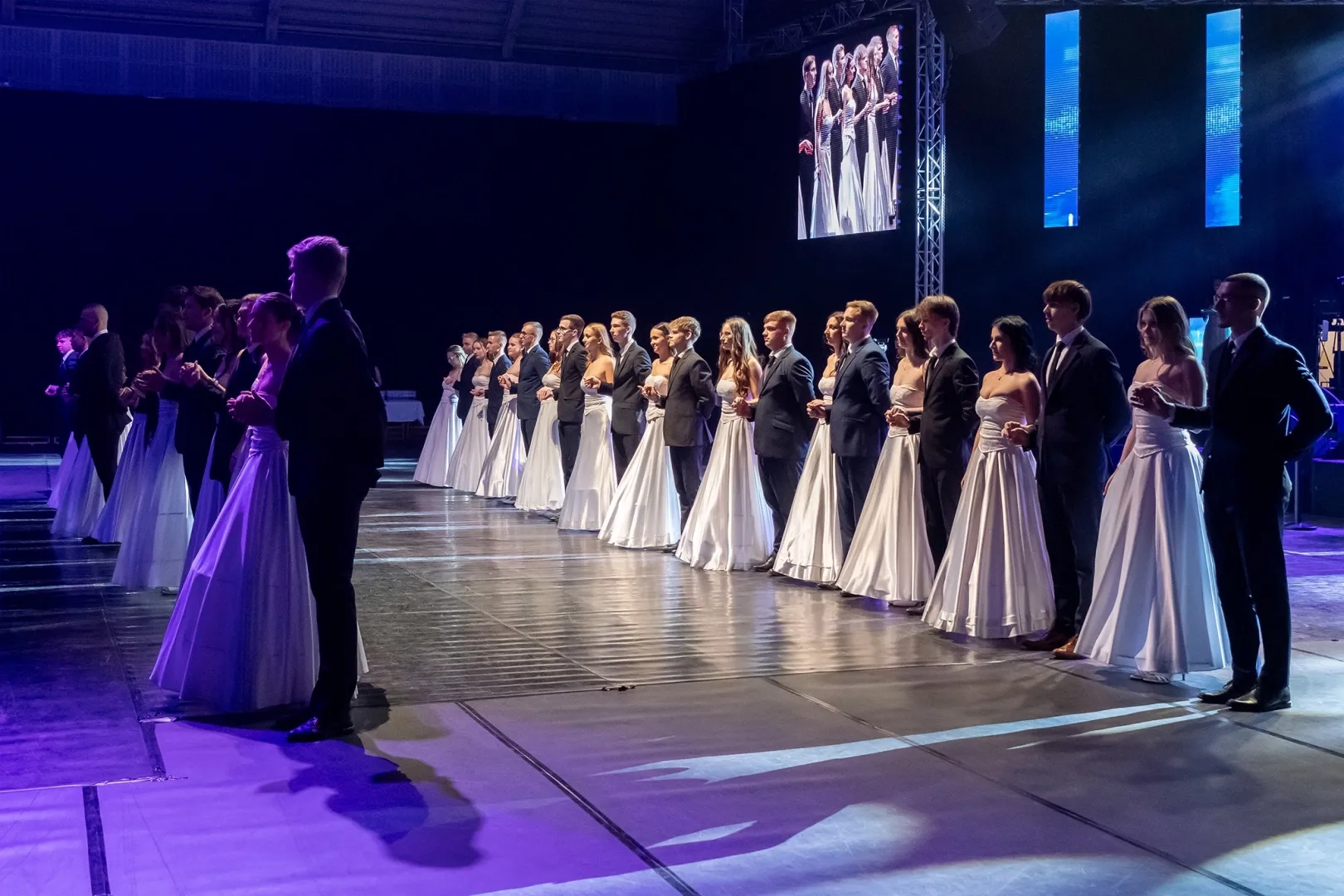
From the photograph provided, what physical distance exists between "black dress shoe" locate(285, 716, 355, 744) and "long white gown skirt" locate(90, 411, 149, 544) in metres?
3.81

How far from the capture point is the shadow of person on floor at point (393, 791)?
10.4 ft

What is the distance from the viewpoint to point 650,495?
9.19 metres

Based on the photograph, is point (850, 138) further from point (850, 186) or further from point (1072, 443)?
point (1072, 443)

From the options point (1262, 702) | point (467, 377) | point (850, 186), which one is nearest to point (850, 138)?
point (850, 186)

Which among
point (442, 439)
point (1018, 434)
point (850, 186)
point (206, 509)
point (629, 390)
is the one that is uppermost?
point (850, 186)

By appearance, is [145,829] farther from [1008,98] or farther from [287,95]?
[287,95]

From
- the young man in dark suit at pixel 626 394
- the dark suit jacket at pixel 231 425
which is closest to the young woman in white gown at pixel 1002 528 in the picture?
the dark suit jacket at pixel 231 425

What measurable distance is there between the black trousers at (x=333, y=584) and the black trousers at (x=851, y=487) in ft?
11.5

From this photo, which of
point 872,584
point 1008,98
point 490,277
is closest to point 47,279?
point 490,277

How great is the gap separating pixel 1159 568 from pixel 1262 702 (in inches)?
26.2

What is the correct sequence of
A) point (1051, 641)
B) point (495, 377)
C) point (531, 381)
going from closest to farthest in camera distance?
point (1051, 641) → point (531, 381) → point (495, 377)

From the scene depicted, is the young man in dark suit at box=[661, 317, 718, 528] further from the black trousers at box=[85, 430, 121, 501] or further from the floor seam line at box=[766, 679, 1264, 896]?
the floor seam line at box=[766, 679, 1264, 896]

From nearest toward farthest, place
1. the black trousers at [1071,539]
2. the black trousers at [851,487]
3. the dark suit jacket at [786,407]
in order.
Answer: the black trousers at [1071,539]
the black trousers at [851,487]
the dark suit jacket at [786,407]

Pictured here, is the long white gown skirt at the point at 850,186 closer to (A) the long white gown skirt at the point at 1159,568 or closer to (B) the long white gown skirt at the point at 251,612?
(A) the long white gown skirt at the point at 1159,568
